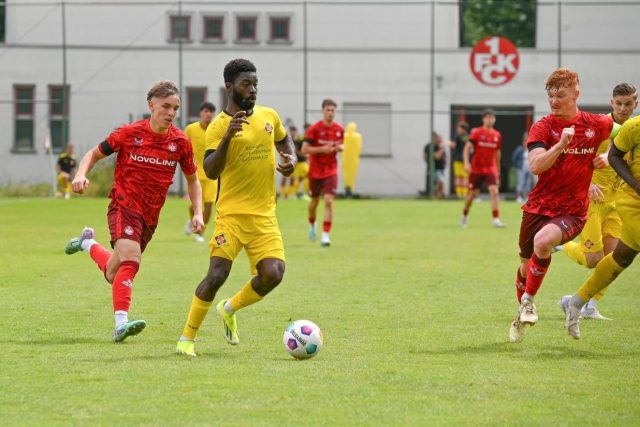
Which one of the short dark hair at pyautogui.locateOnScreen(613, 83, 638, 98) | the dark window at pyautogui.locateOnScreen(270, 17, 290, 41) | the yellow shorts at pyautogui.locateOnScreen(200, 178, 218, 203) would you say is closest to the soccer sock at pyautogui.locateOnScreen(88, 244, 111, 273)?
the short dark hair at pyautogui.locateOnScreen(613, 83, 638, 98)

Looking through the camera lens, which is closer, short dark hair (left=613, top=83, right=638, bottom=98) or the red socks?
the red socks

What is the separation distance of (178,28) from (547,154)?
34.9 metres

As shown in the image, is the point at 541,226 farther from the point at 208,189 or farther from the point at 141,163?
the point at 208,189

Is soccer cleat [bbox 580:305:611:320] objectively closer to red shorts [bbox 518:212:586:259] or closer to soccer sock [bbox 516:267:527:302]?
soccer sock [bbox 516:267:527:302]

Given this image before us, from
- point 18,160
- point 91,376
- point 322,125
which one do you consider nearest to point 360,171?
point 18,160

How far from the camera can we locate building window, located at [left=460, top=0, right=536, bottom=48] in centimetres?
5456

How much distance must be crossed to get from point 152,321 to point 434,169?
30522 mm

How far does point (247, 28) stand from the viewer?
145ft

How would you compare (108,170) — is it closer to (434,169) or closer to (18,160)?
(18,160)

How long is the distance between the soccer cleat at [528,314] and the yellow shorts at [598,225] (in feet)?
8.12

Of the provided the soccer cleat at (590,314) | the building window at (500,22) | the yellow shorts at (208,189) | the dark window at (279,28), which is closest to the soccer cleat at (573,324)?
the soccer cleat at (590,314)

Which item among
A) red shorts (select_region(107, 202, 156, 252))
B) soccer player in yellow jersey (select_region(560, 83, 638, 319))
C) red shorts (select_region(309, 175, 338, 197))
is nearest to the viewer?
red shorts (select_region(107, 202, 156, 252))

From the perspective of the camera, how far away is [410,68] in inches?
1727

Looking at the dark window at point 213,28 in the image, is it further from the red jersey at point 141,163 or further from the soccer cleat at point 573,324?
the soccer cleat at point 573,324
